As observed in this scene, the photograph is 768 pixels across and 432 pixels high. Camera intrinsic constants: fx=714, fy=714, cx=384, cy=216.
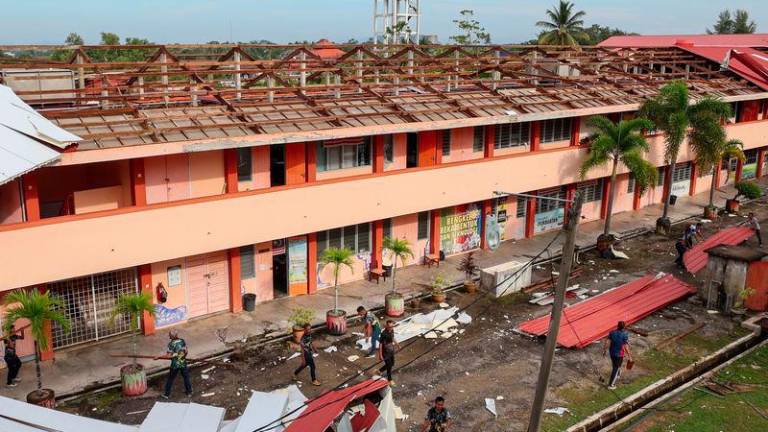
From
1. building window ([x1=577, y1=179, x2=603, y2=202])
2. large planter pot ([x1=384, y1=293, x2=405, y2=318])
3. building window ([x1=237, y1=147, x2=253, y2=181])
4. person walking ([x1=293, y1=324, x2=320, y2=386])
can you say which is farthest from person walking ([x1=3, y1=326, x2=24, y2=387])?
building window ([x1=577, y1=179, x2=603, y2=202])

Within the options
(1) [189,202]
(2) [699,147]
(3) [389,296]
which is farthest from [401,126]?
(2) [699,147]

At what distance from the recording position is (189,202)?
74.0ft

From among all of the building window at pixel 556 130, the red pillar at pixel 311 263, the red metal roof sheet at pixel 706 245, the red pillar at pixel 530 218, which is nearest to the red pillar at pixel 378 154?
the red pillar at pixel 311 263

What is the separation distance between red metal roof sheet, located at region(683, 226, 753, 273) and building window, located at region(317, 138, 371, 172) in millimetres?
13886

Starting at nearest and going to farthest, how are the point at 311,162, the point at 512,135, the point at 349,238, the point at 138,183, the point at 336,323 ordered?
the point at 138,183 → the point at 336,323 → the point at 311,162 → the point at 349,238 → the point at 512,135

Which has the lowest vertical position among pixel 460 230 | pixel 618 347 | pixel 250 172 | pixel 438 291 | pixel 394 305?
pixel 438 291

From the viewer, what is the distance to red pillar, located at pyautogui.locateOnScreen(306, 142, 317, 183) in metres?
26.1

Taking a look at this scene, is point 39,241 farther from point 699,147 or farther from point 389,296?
point 699,147

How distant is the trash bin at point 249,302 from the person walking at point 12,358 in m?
7.55

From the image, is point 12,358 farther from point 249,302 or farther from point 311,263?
point 311,263

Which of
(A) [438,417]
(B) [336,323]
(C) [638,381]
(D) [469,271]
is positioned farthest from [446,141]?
(A) [438,417]

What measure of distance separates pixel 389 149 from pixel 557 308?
15.9 metres

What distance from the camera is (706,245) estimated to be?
31.1 meters

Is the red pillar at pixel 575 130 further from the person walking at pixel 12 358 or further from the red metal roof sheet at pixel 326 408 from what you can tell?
the person walking at pixel 12 358
